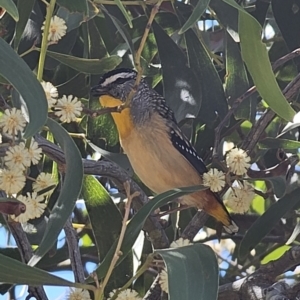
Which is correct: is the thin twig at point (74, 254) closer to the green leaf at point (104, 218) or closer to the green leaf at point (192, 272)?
the green leaf at point (104, 218)

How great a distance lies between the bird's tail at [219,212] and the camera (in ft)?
7.18

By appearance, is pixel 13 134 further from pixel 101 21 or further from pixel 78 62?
pixel 101 21

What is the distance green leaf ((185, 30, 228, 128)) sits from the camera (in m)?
1.99

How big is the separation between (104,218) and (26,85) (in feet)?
2.48

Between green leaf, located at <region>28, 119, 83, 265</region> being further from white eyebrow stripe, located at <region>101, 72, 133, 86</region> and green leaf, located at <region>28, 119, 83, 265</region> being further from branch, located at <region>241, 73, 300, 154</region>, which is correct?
white eyebrow stripe, located at <region>101, 72, 133, 86</region>

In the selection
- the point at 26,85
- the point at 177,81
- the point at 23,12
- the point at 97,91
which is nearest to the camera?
the point at 26,85

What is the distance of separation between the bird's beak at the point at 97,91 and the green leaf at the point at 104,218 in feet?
1.28

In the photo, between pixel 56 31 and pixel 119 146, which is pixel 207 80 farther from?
pixel 56 31

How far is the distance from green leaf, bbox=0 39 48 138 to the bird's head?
3.52 feet

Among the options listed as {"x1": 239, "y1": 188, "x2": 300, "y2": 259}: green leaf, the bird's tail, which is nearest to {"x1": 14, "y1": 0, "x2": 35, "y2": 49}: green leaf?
{"x1": 239, "y1": 188, "x2": 300, "y2": 259}: green leaf

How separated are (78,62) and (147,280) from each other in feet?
2.57

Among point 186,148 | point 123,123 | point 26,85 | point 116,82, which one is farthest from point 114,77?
point 26,85

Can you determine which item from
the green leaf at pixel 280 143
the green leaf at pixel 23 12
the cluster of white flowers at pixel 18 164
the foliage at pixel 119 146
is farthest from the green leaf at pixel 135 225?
the green leaf at pixel 280 143

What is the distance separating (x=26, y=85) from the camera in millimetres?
1079
